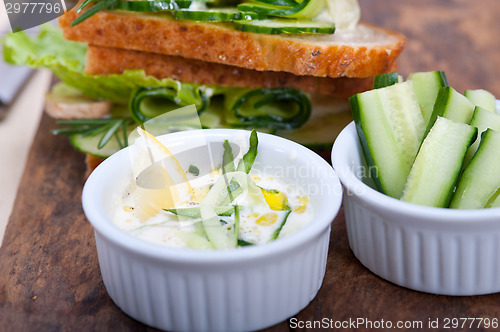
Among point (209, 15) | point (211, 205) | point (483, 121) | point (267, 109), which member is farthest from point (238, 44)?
point (483, 121)

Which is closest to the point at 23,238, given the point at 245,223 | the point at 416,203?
the point at 245,223

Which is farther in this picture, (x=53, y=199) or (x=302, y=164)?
(x=53, y=199)

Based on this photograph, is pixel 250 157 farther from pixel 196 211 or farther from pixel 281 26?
pixel 281 26

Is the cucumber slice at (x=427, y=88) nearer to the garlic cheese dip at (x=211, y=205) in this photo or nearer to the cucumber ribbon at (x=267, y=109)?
the garlic cheese dip at (x=211, y=205)

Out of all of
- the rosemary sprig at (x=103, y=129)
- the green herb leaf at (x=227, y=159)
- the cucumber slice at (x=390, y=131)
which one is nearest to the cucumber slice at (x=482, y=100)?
the cucumber slice at (x=390, y=131)

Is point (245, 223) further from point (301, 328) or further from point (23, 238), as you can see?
point (23, 238)

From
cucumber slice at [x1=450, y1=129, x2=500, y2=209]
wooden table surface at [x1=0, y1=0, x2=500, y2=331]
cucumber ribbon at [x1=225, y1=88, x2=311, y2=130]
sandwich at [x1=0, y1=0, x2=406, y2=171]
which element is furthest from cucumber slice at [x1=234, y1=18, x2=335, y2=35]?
cucumber slice at [x1=450, y1=129, x2=500, y2=209]
